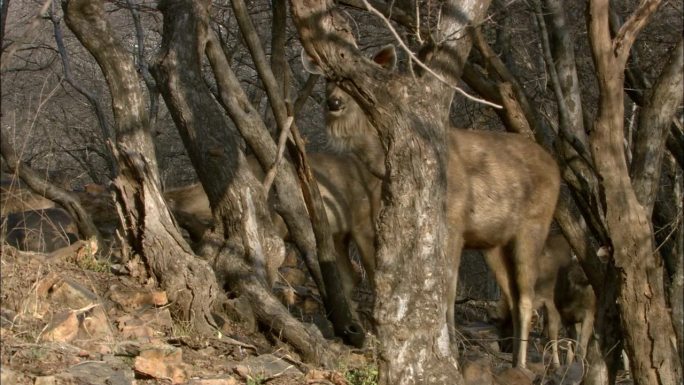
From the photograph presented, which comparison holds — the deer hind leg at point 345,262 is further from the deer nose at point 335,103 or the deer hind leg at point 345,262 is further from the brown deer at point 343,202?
the deer nose at point 335,103

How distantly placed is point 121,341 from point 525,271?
4729 mm

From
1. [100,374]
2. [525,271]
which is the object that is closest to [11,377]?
[100,374]

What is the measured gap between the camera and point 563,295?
38.4 ft

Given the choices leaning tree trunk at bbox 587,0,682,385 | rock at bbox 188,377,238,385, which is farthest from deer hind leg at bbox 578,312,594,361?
rock at bbox 188,377,238,385

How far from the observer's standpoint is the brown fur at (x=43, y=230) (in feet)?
29.1

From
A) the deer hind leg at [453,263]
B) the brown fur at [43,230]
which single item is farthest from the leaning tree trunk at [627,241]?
the brown fur at [43,230]

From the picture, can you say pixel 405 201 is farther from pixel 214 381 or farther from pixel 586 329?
pixel 586 329

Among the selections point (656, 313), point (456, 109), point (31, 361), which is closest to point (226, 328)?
point (31, 361)

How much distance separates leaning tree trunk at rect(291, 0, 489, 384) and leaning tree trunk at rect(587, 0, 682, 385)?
148cm

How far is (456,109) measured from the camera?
1611 cm

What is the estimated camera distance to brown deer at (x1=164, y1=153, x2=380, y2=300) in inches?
412

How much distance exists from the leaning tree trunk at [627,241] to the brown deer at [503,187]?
2.37 meters

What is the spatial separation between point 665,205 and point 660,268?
3527 millimetres

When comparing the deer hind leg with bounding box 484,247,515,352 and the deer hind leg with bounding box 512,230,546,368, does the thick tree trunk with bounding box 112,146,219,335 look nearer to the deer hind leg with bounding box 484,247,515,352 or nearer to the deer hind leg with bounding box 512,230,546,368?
the deer hind leg with bounding box 512,230,546,368
